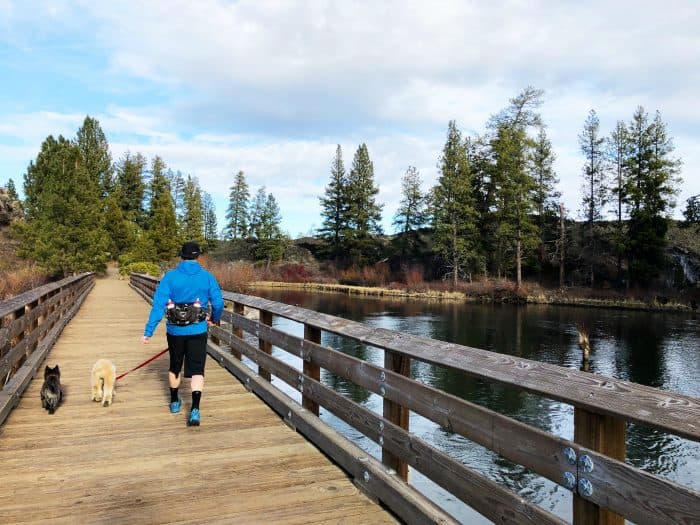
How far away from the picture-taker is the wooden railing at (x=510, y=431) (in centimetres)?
187

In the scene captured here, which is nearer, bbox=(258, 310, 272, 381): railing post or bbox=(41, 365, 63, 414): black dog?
bbox=(41, 365, 63, 414): black dog

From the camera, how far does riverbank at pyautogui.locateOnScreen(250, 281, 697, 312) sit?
3386cm

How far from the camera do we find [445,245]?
52281 millimetres

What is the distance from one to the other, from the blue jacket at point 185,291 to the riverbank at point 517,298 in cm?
3375

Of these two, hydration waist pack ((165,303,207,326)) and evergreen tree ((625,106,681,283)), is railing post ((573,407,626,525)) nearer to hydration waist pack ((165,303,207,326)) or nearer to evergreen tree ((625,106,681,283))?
hydration waist pack ((165,303,207,326))

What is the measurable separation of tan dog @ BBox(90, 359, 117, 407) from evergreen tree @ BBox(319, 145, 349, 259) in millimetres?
63434

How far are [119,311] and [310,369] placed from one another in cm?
1410

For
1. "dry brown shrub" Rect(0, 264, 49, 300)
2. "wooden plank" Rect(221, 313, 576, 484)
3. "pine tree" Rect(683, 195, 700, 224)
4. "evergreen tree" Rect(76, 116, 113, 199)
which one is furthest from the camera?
"evergreen tree" Rect(76, 116, 113, 199)

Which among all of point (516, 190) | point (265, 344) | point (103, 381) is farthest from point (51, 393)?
point (516, 190)

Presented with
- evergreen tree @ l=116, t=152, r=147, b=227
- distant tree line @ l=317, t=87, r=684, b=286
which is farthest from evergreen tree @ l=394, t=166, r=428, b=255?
evergreen tree @ l=116, t=152, r=147, b=227

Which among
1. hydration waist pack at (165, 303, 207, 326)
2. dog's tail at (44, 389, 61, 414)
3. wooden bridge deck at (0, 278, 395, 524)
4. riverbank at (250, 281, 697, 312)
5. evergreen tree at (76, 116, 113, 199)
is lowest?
riverbank at (250, 281, 697, 312)

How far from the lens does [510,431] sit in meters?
2.55

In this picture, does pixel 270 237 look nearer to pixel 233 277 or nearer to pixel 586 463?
pixel 233 277

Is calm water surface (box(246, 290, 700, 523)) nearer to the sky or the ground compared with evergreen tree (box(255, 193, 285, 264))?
nearer to the ground
